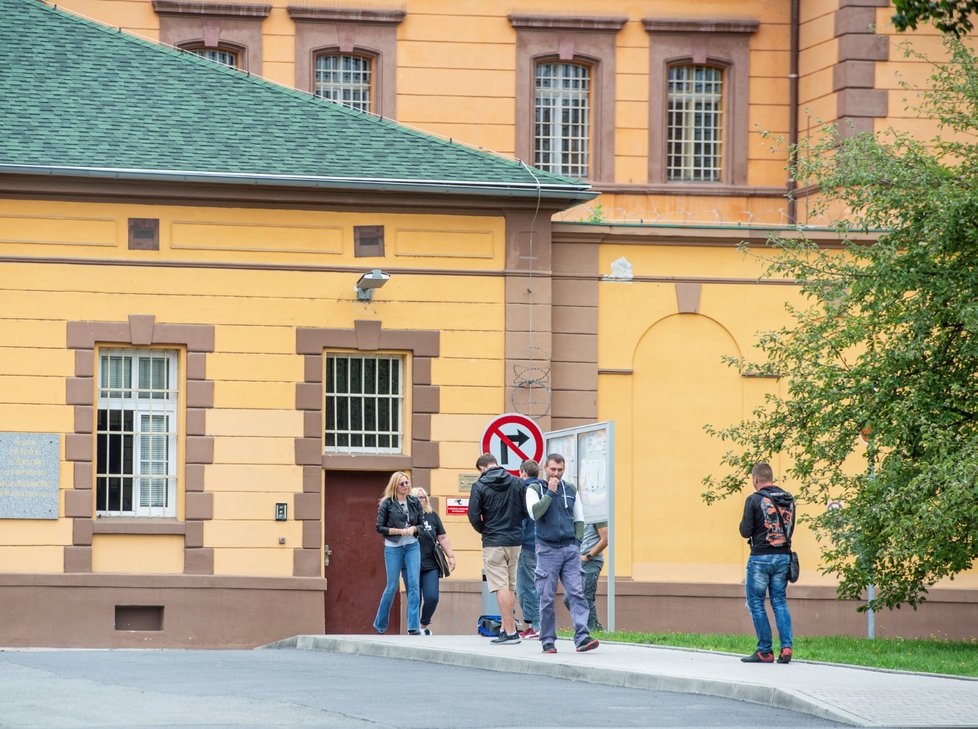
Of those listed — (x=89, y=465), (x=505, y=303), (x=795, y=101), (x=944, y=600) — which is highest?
(x=795, y=101)

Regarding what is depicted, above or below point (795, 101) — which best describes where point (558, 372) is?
below

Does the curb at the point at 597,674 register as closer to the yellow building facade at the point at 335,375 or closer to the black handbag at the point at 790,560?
the black handbag at the point at 790,560

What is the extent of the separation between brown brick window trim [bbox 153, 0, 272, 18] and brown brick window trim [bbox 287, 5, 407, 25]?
483mm

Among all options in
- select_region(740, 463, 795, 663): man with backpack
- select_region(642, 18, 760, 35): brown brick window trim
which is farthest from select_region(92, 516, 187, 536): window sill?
select_region(642, 18, 760, 35): brown brick window trim

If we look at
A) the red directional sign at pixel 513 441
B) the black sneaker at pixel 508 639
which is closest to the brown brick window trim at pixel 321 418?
the red directional sign at pixel 513 441

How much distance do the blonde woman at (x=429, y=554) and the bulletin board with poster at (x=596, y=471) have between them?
1405 mm

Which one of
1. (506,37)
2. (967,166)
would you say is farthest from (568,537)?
(506,37)

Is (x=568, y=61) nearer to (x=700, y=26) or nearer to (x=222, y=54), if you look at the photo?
(x=700, y=26)

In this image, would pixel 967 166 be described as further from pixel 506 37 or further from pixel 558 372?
pixel 506 37

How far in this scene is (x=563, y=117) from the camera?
34.2 m

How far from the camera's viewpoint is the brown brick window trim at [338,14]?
110 ft

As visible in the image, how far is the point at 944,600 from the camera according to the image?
2681cm

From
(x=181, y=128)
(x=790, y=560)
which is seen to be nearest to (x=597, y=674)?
(x=790, y=560)

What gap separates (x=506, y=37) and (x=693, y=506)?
10.7 meters
